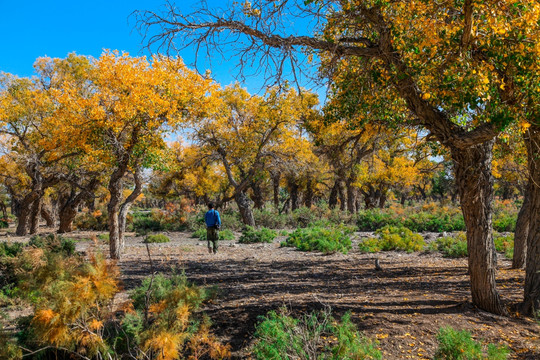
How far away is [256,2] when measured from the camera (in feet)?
14.7

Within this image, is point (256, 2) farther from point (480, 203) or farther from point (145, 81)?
point (145, 81)

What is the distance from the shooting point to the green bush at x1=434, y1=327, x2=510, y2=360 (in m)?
3.27

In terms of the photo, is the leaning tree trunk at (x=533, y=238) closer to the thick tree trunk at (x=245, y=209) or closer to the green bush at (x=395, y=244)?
the green bush at (x=395, y=244)

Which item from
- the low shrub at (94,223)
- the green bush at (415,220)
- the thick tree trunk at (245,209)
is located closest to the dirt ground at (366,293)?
the thick tree trunk at (245,209)

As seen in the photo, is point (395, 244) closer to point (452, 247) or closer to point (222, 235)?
point (452, 247)

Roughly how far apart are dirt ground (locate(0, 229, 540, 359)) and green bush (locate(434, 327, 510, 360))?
0.34m

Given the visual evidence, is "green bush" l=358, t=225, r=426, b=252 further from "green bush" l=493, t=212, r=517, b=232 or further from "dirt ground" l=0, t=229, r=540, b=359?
"green bush" l=493, t=212, r=517, b=232

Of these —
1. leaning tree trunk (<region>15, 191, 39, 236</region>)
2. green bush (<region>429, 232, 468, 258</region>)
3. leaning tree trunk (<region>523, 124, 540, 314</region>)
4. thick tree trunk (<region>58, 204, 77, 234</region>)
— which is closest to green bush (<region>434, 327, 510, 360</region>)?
leaning tree trunk (<region>523, 124, 540, 314</region>)

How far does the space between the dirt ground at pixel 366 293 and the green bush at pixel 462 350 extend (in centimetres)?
34

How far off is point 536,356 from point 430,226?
559 inches

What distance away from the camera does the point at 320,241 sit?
11.5m

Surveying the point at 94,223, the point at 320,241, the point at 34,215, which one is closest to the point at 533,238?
the point at 320,241

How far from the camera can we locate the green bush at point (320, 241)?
11.2 m

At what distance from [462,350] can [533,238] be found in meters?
2.78
